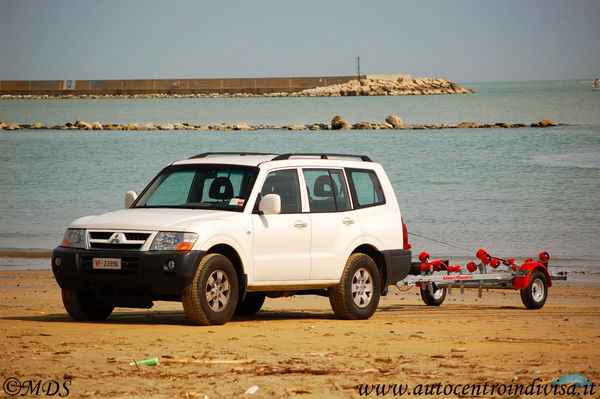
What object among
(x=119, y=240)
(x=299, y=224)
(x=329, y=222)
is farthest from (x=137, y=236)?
(x=329, y=222)

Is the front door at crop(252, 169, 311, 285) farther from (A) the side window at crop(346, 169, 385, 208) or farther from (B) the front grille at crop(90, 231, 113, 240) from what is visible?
(B) the front grille at crop(90, 231, 113, 240)

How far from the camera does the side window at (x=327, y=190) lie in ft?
38.7

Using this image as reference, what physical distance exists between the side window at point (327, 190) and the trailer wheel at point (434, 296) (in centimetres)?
255

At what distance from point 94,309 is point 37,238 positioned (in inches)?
593

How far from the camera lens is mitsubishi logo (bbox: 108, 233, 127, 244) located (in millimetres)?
10305

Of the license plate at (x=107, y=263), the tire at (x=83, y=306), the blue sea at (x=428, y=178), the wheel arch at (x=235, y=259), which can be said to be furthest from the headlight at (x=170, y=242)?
the blue sea at (x=428, y=178)

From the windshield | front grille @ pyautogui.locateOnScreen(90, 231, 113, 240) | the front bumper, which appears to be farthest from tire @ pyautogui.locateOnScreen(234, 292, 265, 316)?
front grille @ pyautogui.locateOnScreen(90, 231, 113, 240)

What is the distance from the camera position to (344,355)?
29.1ft

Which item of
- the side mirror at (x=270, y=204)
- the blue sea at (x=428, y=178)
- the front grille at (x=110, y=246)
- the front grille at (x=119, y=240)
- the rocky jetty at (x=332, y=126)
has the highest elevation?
the side mirror at (x=270, y=204)

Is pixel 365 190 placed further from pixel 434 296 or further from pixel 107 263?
pixel 107 263

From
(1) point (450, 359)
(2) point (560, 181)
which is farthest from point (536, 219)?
(1) point (450, 359)

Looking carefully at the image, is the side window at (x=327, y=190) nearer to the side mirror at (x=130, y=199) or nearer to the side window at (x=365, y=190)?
the side window at (x=365, y=190)

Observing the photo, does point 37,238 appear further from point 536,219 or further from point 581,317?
point 581,317

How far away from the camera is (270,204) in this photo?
1083 cm
